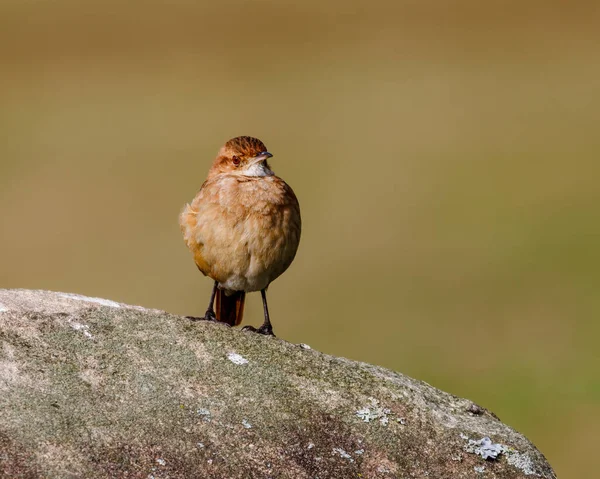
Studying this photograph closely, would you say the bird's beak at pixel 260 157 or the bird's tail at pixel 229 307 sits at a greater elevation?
the bird's beak at pixel 260 157

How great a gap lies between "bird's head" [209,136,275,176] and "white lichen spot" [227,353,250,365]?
244cm

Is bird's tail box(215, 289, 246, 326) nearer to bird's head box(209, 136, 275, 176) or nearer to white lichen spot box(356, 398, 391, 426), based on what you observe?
bird's head box(209, 136, 275, 176)

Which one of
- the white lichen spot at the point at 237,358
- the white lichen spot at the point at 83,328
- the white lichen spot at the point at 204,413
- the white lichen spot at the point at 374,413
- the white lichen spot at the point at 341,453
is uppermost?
the white lichen spot at the point at 83,328

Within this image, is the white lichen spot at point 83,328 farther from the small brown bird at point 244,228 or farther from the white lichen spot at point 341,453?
the small brown bird at point 244,228

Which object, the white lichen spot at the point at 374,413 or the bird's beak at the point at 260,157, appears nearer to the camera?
the white lichen spot at the point at 374,413

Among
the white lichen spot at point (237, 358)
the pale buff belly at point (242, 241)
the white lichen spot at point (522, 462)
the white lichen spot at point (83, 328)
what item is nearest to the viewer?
the white lichen spot at point (522, 462)

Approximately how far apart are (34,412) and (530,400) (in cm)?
1037

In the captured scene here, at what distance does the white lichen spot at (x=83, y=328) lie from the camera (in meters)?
4.68

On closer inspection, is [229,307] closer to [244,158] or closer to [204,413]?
[244,158]

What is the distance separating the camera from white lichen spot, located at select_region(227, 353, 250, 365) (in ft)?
15.8

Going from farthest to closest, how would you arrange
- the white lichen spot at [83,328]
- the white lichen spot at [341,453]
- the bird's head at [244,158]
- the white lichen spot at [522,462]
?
the bird's head at [244,158]
the white lichen spot at [83,328]
the white lichen spot at [522,462]
the white lichen spot at [341,453]

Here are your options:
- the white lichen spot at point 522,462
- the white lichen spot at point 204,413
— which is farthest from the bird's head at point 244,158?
the white lichen spot at point 522,462

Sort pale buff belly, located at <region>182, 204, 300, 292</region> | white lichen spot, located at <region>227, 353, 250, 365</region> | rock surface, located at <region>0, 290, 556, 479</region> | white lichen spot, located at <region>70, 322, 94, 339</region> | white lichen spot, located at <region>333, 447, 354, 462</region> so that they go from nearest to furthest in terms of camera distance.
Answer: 1. rock surface, located at <region>0, 290, 556, 479</region>
2. white lichen spot, located at <region>333, 447, 354, 462</region>
3. white lichen spot, located at <region>70, 322, 94, 339</region>
4. white lichen spot, located at <region>227, 353, 250, 365</region>
5. pale buff belly, located at <region>182, 204, 300, 292</region>

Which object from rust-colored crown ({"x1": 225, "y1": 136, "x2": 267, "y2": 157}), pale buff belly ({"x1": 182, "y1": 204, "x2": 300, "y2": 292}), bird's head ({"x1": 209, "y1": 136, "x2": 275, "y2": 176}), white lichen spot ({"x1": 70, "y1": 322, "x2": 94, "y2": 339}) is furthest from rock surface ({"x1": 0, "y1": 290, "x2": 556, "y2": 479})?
rust-colored crown ({"x1": 225, "y1": 136, "x2": 267, "y2": 157})
